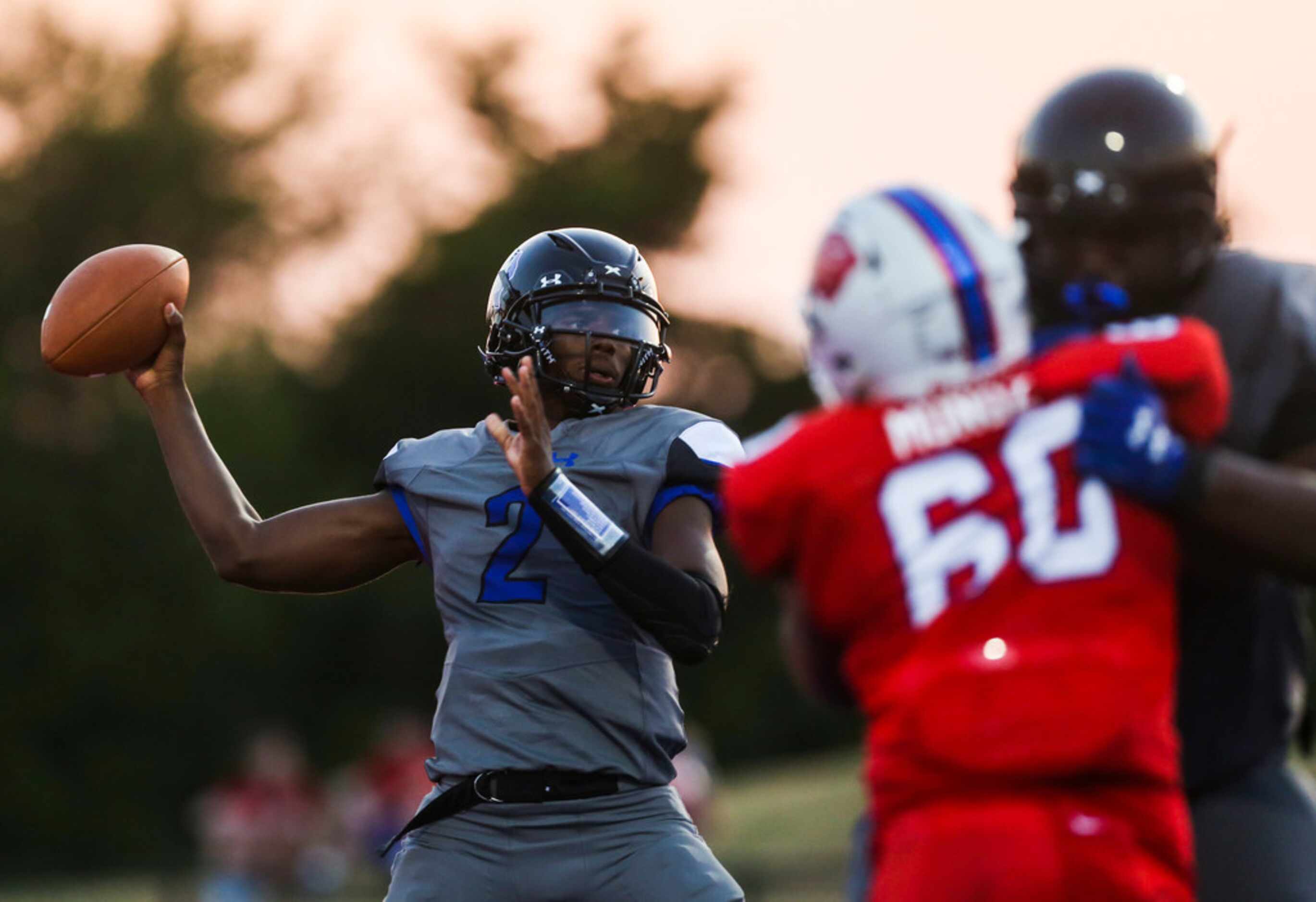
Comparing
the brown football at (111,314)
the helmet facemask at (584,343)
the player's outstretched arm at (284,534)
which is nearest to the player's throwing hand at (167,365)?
the brown football at (111,314)

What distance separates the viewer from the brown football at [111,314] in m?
4.89

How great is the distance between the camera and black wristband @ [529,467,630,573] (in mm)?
4121

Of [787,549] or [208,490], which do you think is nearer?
[787,549]

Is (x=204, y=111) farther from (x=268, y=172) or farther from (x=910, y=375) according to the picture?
(x=910, y=375)

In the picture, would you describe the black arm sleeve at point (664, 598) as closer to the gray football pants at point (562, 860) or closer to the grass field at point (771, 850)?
the gray football pants at point (562, 860)

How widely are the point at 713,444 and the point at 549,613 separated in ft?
1.69

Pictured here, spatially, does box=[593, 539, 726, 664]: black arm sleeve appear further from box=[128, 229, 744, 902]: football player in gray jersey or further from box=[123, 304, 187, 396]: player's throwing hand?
box=[123, 304, 187, 396]: player's throwing hand

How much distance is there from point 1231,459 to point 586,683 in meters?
1.81

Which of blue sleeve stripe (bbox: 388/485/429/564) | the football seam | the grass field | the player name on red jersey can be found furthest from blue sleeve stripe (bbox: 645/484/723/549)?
the grass field

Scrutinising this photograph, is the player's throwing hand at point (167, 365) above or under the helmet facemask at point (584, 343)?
above

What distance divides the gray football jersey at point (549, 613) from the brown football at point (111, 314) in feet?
2.39

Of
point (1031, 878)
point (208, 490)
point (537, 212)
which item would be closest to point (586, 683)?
point (208, 490)

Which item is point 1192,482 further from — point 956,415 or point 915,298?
point 915,298

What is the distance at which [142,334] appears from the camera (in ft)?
16.0
